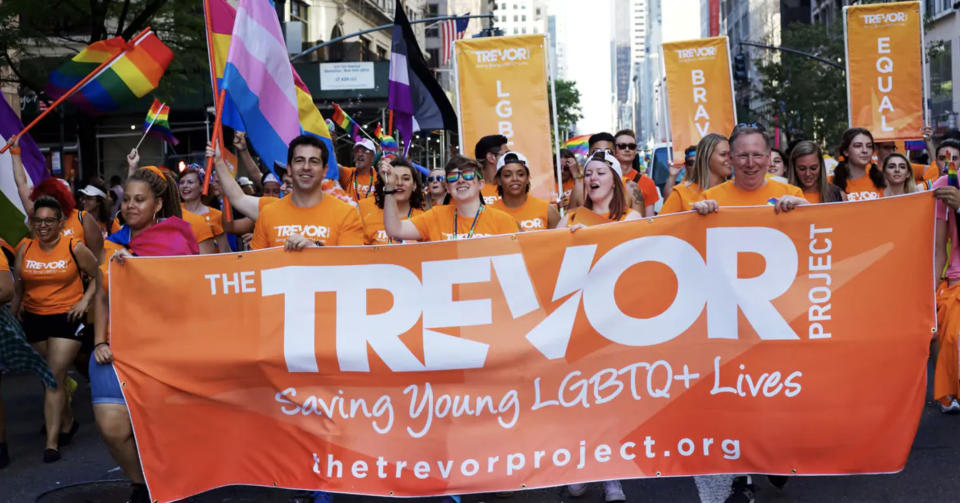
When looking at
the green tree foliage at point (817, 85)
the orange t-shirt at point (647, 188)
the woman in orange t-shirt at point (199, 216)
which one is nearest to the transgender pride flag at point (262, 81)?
the woman in orange t-shirt at point (199, 216)

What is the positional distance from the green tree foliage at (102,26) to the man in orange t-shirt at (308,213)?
12041 millimetres

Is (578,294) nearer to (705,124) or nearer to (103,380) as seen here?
(103,380)

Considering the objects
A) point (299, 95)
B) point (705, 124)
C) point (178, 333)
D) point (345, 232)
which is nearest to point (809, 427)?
point (345, 232)

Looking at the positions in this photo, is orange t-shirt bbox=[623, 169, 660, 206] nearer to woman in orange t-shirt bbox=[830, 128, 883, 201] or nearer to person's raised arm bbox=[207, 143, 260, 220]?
woman in orange t-shirt bbox=[830, 128, 883, 201]

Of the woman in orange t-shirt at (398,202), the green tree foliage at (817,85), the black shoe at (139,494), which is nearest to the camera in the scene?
the black shoe at (139,494)

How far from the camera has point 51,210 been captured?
6.94 m

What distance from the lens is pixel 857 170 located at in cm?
824

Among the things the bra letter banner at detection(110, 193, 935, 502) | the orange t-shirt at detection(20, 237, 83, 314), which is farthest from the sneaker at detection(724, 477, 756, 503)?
the orange t-shirt at detection(20, 237, 83, 314)

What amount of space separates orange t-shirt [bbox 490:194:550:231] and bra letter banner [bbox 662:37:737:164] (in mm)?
6461

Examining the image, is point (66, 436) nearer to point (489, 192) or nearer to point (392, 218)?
point (392, 218)

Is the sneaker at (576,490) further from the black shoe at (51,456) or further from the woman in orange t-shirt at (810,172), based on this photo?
the black shoe at (51,456)

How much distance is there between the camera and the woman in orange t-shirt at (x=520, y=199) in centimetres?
641

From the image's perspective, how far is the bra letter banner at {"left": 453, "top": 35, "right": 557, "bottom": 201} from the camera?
969 centimetres

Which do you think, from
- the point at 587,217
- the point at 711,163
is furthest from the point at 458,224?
the point at 711,163
